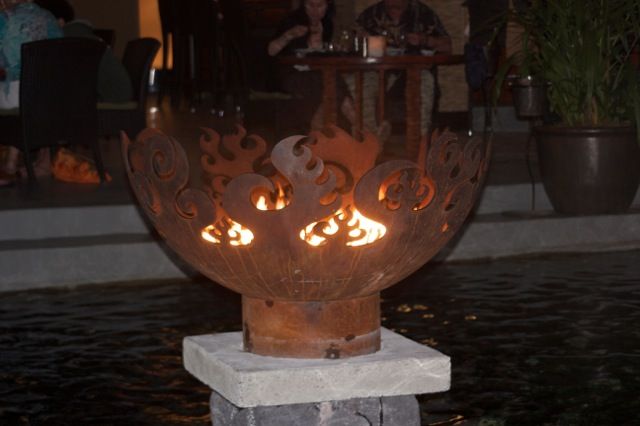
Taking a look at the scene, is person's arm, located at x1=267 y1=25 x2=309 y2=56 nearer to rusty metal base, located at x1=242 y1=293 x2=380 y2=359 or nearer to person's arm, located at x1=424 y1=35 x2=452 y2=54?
person's arm, located at x1=424 y1=35 x2=452 y2=54

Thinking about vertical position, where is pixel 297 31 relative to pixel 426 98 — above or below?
above

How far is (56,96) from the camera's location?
761cm

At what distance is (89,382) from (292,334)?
1.61m

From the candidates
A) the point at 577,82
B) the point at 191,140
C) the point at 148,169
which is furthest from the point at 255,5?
the point at 148,169

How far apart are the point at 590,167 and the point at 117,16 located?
536 inches

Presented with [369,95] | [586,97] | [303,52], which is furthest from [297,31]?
[586,97]

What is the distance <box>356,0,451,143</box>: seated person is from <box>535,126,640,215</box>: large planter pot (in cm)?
154

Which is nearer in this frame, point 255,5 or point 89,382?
point 89,382

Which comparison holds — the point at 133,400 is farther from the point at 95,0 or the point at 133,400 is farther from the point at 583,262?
the point at 95,0

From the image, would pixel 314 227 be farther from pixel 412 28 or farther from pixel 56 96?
pixel 412 28

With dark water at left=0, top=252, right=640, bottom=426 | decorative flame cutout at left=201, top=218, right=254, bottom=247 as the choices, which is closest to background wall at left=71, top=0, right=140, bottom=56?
dark water at left=0, top=252, right=640, bottom=426

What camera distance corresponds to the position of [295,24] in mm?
9320

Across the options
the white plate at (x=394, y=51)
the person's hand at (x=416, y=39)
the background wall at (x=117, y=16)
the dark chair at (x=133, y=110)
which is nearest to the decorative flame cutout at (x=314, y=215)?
the dark chair at (x=133, y=110)

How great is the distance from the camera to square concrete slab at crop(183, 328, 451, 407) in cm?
304
